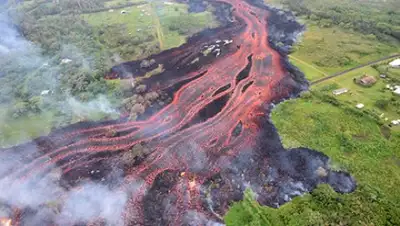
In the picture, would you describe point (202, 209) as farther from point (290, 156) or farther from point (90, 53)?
point (90, 53)

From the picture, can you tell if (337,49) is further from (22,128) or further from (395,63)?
(22,128)

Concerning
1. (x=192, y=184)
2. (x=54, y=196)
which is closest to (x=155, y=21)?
(x=192, y=184)

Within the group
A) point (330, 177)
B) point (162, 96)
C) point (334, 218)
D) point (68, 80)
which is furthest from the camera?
point (68, 80)

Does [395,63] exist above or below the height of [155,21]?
below

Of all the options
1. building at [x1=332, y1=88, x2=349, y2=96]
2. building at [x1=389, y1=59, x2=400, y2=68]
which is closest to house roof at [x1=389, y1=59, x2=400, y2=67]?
building at [x1=389, y1=59, x2=400, y2=68]

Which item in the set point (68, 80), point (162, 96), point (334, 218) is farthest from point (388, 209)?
point (68, 80)
